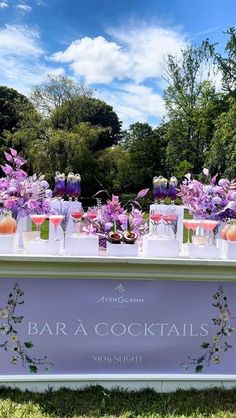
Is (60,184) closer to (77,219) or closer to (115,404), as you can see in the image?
(77,219)

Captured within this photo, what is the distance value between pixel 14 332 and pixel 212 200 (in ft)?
3.75

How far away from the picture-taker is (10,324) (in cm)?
207

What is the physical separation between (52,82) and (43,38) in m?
6.45

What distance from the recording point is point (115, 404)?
2.01 metres

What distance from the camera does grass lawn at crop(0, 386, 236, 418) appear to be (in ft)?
6.33

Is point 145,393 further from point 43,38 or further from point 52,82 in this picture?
point 43,38

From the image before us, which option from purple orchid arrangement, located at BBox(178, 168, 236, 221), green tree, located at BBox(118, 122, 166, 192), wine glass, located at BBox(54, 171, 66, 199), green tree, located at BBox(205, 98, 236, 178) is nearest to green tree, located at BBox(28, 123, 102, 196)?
green tree, located at BBox(118, 122, 166, 192)

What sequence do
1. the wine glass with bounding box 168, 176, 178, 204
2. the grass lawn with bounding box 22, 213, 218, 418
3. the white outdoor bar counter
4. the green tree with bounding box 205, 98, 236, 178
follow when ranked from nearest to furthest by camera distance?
the grass lawn with bounding box 22, 213, 218, 418
the white outdoor bar counter
the wine glass with bounding box 168, 176, 178, 204
the green tree with bounding box 205, 98, 236, 178

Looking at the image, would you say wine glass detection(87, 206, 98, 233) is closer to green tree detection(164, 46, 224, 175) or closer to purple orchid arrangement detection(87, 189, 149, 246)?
purple orchid arrangement detection(87, 189, 149, 246)

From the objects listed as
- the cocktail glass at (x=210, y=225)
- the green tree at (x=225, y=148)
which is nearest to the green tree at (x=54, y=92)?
the green tree at (x=225, y=148)

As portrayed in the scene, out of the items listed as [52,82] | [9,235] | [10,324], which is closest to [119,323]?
[10,324]

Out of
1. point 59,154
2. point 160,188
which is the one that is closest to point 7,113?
point 59,154

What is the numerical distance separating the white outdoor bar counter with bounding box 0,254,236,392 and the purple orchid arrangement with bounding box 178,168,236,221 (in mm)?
309

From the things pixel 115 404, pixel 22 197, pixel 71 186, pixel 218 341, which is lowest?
pixel 115 404
